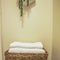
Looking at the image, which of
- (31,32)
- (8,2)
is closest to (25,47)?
(31,32)

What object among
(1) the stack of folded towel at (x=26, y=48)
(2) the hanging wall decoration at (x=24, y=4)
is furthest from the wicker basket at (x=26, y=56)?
(2) the hanging wall decoration at (x=24, y=4)

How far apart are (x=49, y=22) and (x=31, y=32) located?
0.30m

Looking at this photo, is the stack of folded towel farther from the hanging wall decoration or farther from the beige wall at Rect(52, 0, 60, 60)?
the hanging wall decoration

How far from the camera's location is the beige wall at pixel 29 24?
1924 mm

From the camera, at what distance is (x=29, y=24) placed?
1.94 meters

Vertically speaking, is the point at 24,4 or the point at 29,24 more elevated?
the point at 24,4

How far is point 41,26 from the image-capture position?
6.39 feet

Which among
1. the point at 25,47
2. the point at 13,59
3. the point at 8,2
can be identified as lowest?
the point at 13,59

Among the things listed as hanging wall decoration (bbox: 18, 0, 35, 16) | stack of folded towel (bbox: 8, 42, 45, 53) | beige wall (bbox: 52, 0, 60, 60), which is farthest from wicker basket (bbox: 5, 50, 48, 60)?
hanging wall decoration (bbox: 18, 0, 35, 16)

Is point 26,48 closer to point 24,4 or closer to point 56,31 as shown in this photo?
point 56,31

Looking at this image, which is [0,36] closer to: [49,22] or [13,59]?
[13,59]

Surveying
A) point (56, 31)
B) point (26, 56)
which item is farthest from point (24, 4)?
point (26, 56)

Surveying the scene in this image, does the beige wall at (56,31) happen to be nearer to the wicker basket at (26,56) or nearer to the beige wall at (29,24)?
the beige wall at (29,24)

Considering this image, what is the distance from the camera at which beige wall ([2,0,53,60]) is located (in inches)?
75.7
